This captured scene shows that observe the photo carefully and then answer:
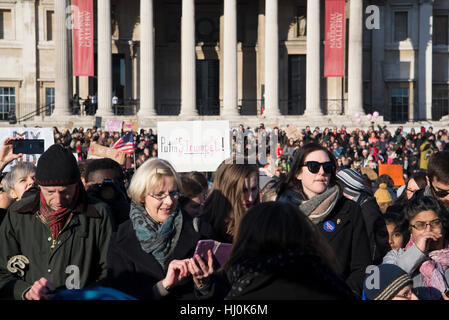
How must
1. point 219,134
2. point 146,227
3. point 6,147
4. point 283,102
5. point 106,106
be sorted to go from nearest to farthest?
point 146,227, point 6,147, point 219,134, point 106,106, point 283,102

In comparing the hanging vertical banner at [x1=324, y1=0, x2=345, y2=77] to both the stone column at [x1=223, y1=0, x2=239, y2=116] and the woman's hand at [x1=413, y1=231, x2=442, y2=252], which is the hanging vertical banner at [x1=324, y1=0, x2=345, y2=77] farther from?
the woman's hand at [x1=413, y1=231, x2=442, y2=252]

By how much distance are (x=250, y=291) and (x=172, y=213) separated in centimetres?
169

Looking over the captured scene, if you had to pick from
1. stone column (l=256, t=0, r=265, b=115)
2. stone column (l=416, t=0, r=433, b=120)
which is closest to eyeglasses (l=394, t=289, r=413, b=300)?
stone column (l=256, t=0, r=265, b=115)

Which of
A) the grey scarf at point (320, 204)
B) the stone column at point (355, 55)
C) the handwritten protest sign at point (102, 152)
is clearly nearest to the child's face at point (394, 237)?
the grey scarf at point (320, 204)

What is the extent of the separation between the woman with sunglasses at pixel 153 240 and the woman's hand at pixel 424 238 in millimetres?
1703

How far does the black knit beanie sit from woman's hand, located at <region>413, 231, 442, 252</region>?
8.93 feet

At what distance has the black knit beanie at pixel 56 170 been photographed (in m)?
5.05

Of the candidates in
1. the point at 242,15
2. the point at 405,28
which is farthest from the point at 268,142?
the point at 405,28

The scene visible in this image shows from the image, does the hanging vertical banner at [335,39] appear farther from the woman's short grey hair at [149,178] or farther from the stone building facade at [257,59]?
the woman's short grey hair at [149,178]

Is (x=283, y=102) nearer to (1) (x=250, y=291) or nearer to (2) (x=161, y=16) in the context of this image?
(2) (x=161, y=16)

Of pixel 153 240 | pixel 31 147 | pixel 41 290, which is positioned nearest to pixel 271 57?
pixel 31 147

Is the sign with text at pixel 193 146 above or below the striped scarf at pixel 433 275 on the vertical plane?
above

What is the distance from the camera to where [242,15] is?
155ft
